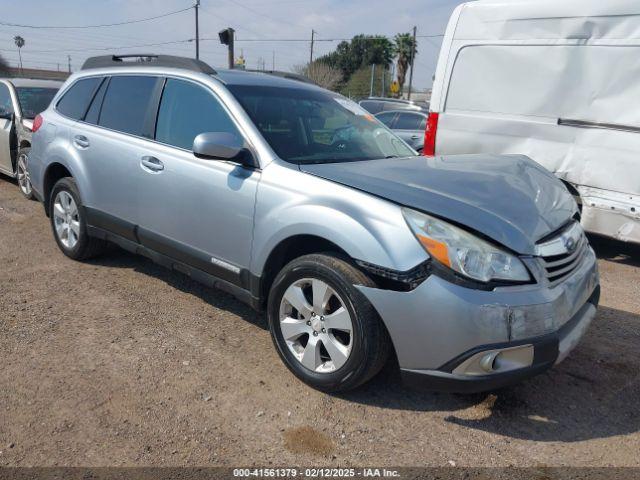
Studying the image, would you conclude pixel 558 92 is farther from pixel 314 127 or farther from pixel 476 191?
pixel 476 191

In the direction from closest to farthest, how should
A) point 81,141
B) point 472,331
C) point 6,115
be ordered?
point 472,331, point 81,141, point 6,115

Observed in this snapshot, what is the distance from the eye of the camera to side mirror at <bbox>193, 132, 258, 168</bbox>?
319cm

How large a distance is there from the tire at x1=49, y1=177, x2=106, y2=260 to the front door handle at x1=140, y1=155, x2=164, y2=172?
3.40 feet

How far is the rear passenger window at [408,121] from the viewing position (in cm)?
1062

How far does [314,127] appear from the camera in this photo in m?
3.79

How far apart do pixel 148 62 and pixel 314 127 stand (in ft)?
5.29

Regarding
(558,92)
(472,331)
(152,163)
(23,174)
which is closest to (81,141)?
(152,163)

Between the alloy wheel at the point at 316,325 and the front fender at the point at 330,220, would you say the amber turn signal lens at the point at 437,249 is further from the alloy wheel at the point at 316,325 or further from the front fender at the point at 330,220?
the alloy wheel at the point at 316,325

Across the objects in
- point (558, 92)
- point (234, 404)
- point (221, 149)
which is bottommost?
point (234, 404)

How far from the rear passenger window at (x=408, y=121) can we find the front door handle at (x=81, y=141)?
7.11 meters

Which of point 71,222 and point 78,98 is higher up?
point 78,98

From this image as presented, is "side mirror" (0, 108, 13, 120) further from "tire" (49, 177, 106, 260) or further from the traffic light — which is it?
the traffic light

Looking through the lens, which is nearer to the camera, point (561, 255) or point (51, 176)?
point (561, 255)

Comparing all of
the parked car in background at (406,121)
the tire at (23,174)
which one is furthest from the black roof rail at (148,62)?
the parked car in background at (406,121)
